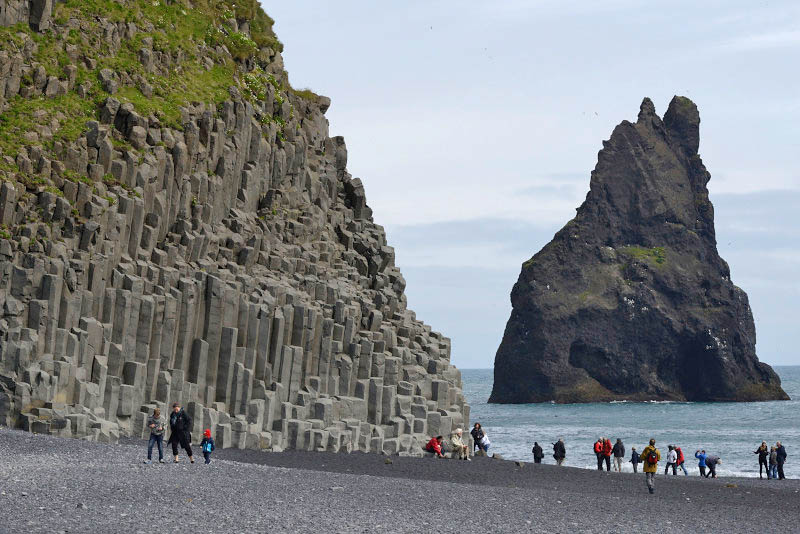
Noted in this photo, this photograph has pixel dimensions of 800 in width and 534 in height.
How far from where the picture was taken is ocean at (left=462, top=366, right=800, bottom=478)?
7825 centimetres

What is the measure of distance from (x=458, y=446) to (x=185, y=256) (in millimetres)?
14057

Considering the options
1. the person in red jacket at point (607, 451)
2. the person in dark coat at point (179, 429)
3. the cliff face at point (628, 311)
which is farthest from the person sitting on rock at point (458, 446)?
the cliff face at point (628, 311)

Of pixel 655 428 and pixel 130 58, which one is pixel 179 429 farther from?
pixel 655 428

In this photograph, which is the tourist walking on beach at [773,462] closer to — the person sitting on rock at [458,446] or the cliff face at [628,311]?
the person sitting on rock at [458,446]

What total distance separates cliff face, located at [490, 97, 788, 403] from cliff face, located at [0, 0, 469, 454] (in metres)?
122

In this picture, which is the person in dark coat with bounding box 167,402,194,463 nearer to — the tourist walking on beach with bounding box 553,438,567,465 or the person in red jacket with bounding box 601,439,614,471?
the person in red jacket with bounding box 601,439,614,471

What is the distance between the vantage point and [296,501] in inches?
1029

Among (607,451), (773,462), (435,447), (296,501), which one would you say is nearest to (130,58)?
(435,447)

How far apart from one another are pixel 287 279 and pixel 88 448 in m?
16.8

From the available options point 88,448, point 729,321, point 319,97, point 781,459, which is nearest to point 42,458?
point 88,448

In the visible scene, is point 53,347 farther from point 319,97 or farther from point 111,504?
point 319,97

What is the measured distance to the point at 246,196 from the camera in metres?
49.8

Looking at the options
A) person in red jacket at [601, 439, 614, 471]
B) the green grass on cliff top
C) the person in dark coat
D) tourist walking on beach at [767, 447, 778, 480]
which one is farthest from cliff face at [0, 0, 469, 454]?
tourist walking on beach at [767, 447, 778, 480]

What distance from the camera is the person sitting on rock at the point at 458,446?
49.2 m
